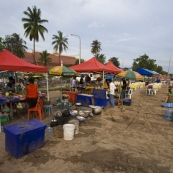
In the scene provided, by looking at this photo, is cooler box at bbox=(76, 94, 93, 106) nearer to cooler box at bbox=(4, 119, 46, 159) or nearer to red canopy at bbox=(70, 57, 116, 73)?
red canopy at bbox=(70, 57, 116, 73)

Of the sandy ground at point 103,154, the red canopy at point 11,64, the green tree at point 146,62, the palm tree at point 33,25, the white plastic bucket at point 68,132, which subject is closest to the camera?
the sandy ground at point 103,154

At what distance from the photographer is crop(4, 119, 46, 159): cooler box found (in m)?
3.50

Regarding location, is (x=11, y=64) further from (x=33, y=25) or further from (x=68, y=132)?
(x=33, y=25)

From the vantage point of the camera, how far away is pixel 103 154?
383 cm

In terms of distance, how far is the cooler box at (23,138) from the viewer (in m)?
3.50

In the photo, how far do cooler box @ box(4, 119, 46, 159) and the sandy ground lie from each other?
15 cm

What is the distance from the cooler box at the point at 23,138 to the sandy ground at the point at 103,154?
0.49 feet

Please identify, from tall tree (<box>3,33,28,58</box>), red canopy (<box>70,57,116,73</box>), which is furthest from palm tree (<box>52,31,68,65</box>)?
red canopy (<box>70,57,116,73</box>)

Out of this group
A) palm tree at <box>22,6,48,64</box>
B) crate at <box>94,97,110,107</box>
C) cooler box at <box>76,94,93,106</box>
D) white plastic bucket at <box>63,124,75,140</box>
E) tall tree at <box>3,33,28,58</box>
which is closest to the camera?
white plastic bucket at <box>63,124,75,140</box>

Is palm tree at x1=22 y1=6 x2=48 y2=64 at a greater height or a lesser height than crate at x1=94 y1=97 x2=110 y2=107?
greater

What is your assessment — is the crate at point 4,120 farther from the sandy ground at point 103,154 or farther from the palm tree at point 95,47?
the palm tree at point 95,47

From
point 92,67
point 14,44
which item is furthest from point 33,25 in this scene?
point 92,67

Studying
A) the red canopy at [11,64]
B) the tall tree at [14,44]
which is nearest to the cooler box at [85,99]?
the red canopy at [11,64]

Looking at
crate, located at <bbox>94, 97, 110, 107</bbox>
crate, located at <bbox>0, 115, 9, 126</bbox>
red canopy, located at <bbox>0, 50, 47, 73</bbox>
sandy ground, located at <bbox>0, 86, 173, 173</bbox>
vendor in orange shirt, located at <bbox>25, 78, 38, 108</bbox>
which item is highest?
red canopy, located at <bbox>0, 50, 47, 73</bbox>
